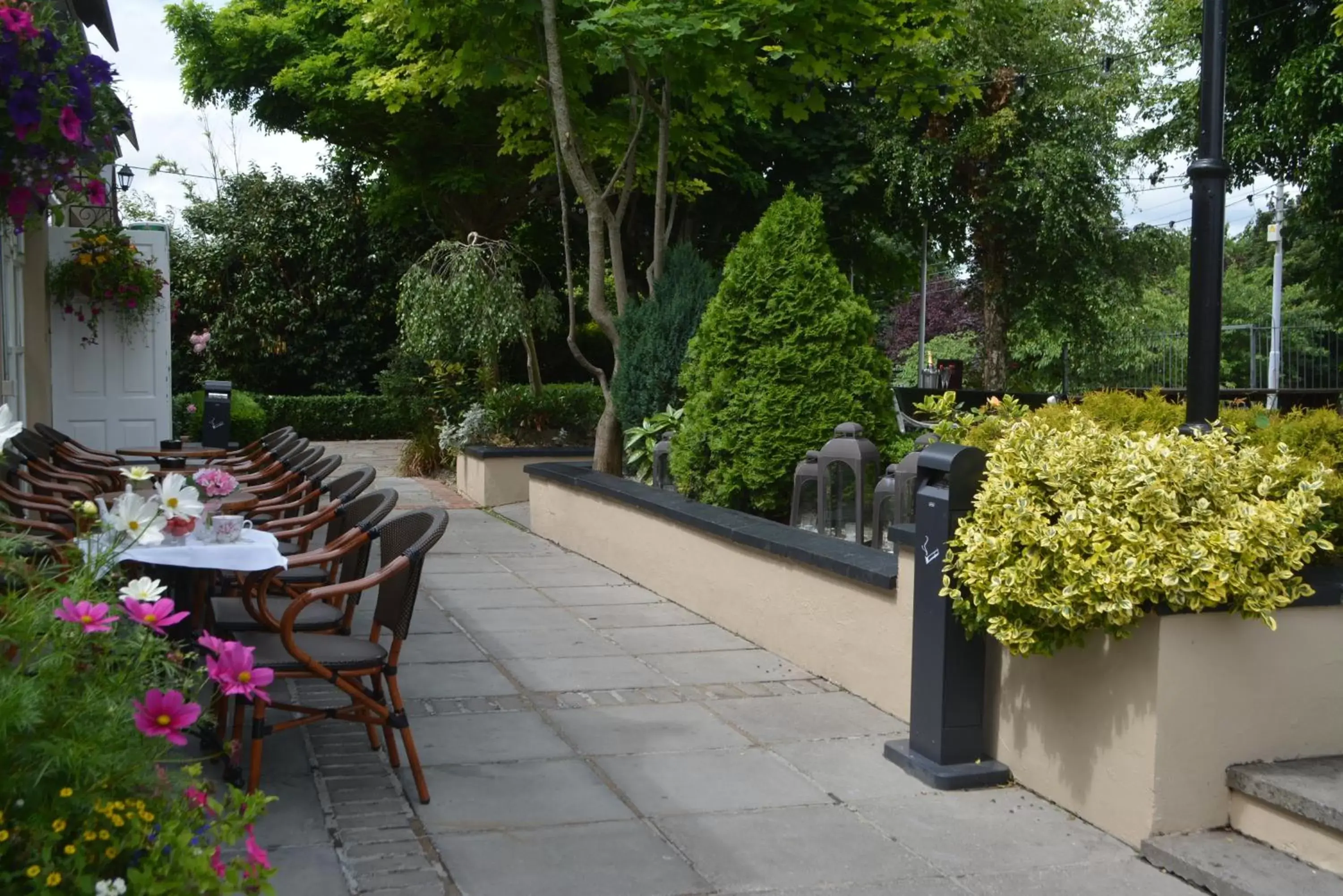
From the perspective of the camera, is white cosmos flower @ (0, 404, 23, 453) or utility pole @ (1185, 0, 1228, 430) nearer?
white cosmos flower @ (0, 404, 23, 453)

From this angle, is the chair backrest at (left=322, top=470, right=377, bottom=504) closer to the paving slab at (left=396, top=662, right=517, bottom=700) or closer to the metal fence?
the paving slab at (left=396, top=662, right=517, bottom=700)

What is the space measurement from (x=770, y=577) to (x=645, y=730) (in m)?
1.73

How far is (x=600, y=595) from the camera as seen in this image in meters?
8.64

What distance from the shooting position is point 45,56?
3.94 metres

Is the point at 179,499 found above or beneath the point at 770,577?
above

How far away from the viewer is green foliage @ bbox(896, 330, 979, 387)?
42.3 meters

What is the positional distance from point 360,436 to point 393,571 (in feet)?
66.0

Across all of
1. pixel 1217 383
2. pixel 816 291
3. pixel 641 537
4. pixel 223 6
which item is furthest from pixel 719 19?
pixel 223 6

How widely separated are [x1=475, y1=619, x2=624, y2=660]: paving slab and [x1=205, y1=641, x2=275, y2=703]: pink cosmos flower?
13.1ft

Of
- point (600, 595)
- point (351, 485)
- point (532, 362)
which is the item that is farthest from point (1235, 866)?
point (532, 362)

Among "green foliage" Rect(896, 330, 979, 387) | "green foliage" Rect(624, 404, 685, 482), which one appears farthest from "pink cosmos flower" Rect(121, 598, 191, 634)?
"green foliage" Rect(896, 330, 979, 387)

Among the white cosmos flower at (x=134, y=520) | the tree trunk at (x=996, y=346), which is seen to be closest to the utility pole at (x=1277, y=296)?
the tree trunk at (x=996, y=346)

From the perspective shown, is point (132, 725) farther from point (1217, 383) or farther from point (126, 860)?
point (1217, 383)

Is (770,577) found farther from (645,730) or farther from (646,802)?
(646,802)
